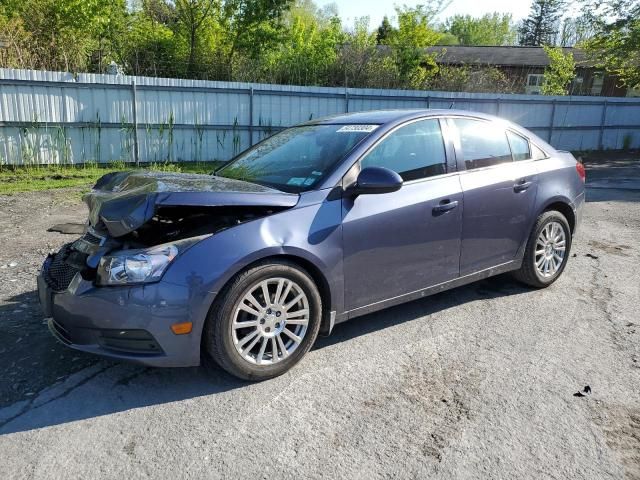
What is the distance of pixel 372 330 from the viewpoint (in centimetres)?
407

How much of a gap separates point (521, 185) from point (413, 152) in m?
1.16

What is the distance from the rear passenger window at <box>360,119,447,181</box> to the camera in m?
3.88

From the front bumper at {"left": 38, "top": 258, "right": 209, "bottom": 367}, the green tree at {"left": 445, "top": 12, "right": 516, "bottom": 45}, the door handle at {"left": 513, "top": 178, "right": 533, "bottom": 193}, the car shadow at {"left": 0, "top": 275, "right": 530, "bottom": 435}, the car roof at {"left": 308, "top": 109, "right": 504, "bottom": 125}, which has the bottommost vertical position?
the car shadow at {"left": 0, "top": 275, "right": 530, "bottom": 435}

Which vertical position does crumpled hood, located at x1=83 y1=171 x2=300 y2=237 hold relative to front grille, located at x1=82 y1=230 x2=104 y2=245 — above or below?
above

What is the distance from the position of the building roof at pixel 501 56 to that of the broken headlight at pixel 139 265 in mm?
→ 35350

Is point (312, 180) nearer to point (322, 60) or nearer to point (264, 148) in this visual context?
point (264, 148)

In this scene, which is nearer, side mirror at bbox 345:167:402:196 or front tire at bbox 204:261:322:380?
front tire at bbox 204:261:322:380

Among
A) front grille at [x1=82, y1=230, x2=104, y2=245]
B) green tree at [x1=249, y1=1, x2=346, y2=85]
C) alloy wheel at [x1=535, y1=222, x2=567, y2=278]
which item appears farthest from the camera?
green tree at [x1=249, y1=1, x2=346, y2=85]

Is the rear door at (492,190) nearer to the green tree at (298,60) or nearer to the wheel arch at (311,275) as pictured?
the wheel arch at (311,275)

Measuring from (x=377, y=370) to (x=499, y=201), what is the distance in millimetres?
1879

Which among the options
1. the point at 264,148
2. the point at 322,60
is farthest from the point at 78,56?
the point at 264,148

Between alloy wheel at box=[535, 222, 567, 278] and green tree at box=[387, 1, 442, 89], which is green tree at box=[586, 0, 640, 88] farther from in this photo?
alloy wheel at box=[535, 222, 567, 278]

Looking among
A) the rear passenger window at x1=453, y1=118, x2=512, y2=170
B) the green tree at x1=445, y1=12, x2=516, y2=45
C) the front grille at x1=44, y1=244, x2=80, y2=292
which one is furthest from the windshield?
the green tree at x1=445, y1=12, x2=516, y2=45

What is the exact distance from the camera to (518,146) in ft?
15.8
